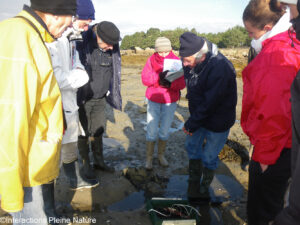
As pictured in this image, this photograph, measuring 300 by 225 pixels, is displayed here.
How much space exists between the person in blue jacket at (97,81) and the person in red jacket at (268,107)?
5.66 feet

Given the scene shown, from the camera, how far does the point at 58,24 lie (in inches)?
64.7

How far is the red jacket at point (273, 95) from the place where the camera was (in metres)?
1.54

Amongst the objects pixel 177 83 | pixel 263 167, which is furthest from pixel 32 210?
pixel 177 83

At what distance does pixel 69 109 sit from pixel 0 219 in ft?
4.75

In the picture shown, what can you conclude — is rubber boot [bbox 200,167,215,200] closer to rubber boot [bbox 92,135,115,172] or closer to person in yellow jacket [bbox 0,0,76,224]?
A: rubber boot [bbox 92,135,115,172]

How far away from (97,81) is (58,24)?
153 cm

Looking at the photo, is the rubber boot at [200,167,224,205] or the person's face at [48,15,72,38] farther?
the rubber boot at [200,167,224,205]

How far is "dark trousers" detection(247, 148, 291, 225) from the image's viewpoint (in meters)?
1.71

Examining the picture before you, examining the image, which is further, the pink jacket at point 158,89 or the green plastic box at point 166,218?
the pink jacket at point 158,89

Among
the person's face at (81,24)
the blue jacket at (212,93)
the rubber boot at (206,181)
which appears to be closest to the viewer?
the blue jacket at (212,93)

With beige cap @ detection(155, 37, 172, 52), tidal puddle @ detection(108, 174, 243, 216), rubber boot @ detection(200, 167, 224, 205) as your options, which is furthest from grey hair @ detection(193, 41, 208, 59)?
tidal puddle @ detection(108, 174, 243, 216)

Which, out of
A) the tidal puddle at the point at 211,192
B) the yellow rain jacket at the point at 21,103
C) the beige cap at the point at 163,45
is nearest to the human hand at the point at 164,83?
the beige cap at the point at 163,45

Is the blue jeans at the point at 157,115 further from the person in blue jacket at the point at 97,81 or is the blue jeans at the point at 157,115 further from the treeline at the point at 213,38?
the treeline at the point at 213,38

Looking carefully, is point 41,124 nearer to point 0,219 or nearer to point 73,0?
point 73,0
